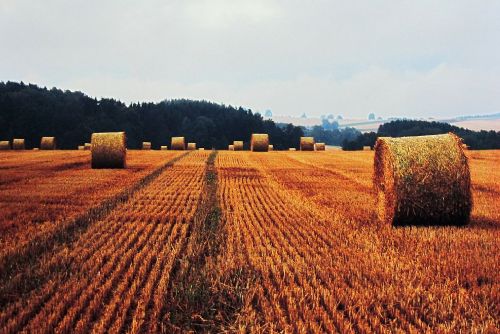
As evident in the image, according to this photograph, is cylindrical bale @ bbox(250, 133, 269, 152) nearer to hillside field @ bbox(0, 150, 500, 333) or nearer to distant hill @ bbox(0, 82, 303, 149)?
hillside field @ bbox(0, 150, 500, 333)

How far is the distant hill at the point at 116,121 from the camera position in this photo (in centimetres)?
8850

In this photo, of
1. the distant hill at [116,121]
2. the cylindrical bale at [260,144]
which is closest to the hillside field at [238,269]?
the cylindrical bale at [260,144]

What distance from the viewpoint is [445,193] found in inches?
361

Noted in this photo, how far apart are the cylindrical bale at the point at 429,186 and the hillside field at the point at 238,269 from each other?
0.40m

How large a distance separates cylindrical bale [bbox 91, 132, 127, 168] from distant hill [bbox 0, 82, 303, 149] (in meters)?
70.6

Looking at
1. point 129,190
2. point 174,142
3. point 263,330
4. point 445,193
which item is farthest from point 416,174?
point 174,142

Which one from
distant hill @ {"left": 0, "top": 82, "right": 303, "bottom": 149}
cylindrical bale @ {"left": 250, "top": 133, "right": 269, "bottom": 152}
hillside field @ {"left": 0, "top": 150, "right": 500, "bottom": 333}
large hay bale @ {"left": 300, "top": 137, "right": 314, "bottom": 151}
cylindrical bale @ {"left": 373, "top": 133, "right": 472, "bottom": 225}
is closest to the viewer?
hillside field @ {"left": 0, "top": 150, "right": 500, "bottom": 333}

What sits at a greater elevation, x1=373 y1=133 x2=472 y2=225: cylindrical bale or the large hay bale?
the large hay bale

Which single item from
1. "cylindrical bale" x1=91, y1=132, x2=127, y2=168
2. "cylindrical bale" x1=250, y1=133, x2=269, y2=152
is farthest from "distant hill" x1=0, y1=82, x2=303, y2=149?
"cylindrical bale" x1=91, y1=132, x2=127, y2=168

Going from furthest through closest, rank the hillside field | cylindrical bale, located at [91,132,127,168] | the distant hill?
the distant hill → cylindrical bale, located at [91,132,127,168] → the hillside field

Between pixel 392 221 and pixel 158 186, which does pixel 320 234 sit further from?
pixel 158 186

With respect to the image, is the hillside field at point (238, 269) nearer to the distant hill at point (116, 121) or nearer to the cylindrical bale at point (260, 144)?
the cylindrical bale at point (260, 144)

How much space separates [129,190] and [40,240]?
663cm

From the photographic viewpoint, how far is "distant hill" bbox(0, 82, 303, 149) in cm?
8850
